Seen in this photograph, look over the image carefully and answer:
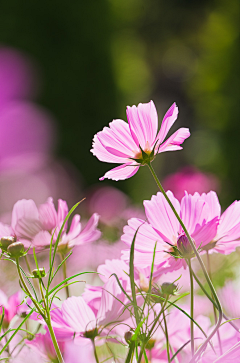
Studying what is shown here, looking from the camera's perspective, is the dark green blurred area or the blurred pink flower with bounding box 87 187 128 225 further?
the dark green blurred area

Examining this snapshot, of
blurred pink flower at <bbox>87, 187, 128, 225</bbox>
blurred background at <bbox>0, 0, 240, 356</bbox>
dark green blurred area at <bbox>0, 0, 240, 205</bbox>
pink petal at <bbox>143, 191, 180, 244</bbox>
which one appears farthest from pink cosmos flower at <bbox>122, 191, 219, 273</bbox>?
dark green blurred area at <bbox>0, 0, 240, 205</bbox>

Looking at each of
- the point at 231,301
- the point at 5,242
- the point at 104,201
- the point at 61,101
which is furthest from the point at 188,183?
the point at 61,101

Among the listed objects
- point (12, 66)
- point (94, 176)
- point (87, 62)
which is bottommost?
point (94, 176)

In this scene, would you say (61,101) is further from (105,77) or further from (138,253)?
(138,253)

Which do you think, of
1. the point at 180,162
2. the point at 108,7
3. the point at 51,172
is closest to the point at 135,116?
the point at 51,172

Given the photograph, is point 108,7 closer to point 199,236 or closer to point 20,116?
point 20,116

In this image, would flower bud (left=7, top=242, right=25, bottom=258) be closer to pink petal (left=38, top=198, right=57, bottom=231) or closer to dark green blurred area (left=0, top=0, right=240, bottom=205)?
pink petal (left=38, top=198, right=57, bottom=231)

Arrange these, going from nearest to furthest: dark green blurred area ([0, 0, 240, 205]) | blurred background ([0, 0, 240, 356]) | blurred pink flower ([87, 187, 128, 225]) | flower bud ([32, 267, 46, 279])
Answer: flower bud ([32, 267, 46, 279]), blurred pink flower ([87, 187, 128, 225]), blurred background ([0, 0, 240, 356]), dark green blurred area ([0, 0, 240, 205])
